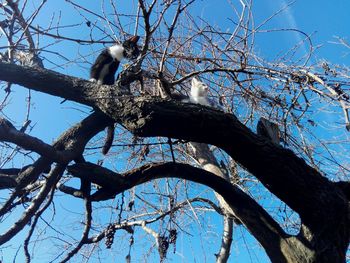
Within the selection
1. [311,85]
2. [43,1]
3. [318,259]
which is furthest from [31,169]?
[311,85]

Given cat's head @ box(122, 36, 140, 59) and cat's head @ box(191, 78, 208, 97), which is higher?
cat's head @ box(191, 78, 208, 97)

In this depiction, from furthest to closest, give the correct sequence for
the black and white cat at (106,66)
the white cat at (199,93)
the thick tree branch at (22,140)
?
the black and white cat at (106,66) < the white cat at (199,93) < the thick tree branch at (22,140)

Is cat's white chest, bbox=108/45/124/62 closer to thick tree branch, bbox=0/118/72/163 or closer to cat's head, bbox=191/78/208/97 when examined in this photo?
cat's head, bbox=191/78/208/97

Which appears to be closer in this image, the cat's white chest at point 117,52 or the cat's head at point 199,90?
the cat's white chest at point 117,52

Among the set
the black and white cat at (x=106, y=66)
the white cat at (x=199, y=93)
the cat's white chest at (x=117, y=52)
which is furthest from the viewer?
the black and white cat at (x=106, y=66)

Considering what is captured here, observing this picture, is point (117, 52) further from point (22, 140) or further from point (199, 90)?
point (22, 140)

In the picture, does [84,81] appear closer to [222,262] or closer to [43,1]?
[43,1]

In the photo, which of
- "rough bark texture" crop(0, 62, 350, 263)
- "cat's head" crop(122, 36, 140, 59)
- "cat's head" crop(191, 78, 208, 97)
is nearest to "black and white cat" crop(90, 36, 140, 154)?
"cat's head" crop(122, 36, 140, 59)

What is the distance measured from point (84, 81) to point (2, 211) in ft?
3.13

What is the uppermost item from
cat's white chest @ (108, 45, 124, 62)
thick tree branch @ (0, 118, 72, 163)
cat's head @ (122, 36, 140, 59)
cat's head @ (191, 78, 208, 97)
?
cat's white chest @ (108, 45, 124, 62)

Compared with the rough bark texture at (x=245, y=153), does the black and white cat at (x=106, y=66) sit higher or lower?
higher

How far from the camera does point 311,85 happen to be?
306 centimetres

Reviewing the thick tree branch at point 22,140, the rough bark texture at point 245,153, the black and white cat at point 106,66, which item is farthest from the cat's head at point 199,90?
the thick tree branch at point 22,140

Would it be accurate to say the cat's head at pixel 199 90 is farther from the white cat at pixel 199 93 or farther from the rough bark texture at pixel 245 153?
the rough bark texture at pixel 245 153
